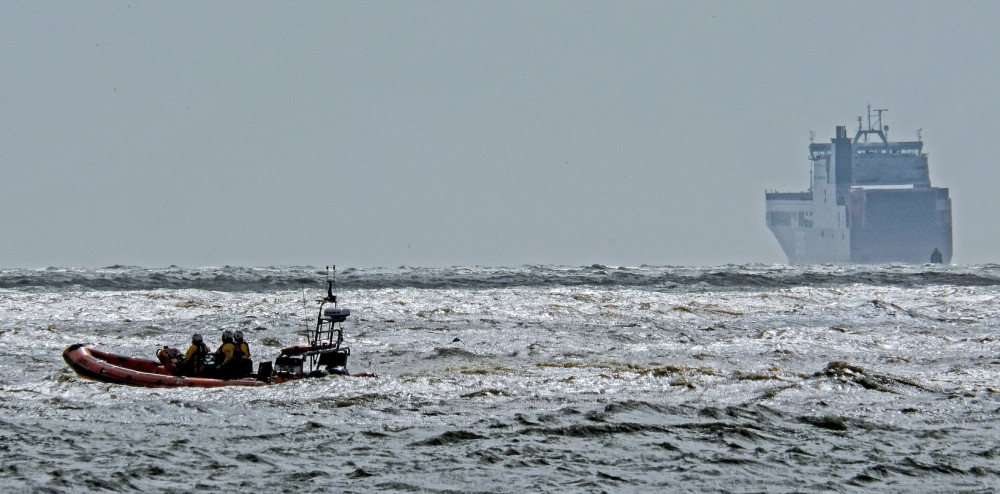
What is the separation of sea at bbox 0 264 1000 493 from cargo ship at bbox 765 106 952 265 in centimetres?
9415

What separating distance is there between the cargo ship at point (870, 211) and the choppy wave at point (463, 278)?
224 feet

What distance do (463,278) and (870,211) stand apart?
89.0m

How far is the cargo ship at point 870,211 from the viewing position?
421ft

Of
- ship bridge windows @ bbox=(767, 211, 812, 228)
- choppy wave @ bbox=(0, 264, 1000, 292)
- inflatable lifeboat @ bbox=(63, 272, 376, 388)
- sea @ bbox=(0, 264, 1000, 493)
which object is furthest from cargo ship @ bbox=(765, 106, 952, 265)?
inflatable lifeboat @ bbox=(63, 272, 376, 388)

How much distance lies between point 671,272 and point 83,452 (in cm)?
4597

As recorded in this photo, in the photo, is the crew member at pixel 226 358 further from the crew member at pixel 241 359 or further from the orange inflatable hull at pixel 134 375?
the orange inflatable hull at pixel 134 375

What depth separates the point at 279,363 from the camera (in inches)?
741

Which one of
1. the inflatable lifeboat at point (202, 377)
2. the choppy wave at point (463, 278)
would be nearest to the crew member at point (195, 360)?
the inflatable lifeboat at point (202, 377)

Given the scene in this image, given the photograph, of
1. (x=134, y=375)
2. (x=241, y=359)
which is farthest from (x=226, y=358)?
(x=134, y=375)

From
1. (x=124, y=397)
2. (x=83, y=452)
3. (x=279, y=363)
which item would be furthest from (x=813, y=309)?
(x=83, y=452)

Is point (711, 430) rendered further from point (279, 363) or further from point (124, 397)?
point (124, 397)

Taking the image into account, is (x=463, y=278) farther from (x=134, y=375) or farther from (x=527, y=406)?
(x=527, y=406)

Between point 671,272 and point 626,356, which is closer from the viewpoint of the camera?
point 626,356

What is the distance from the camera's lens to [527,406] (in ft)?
57.3
